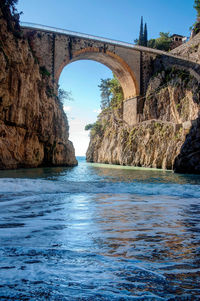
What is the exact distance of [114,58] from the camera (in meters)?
30.1

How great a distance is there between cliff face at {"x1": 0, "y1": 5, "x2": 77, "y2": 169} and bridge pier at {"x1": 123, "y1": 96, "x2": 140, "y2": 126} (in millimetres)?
12877

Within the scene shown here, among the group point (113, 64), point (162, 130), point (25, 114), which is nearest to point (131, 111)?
point (113, 64)

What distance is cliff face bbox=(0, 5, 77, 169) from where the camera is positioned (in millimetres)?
14109

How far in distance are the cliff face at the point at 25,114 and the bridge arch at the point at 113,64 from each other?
7487 mm

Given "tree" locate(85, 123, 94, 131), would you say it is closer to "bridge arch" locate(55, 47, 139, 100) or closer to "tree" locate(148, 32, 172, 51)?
"bridge arch" locate(55, 47, 139, 100)

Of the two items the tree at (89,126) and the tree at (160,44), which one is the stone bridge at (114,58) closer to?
the tree at (89,126)

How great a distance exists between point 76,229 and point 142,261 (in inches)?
42.1

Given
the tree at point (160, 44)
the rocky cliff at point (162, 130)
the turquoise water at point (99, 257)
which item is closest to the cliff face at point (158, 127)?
the rocky cliff at point (162, 130)

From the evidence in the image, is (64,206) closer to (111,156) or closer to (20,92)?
(20,92)

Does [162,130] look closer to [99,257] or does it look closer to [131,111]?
[131,111]

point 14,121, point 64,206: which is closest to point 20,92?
point 14,121

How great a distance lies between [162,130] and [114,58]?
39.8 feet

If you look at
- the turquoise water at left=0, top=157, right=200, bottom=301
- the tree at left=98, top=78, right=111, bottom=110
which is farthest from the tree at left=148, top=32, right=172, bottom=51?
the turquoise water at left=0, top=157, right=200, bottom=301

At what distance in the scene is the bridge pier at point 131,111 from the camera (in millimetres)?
32031
